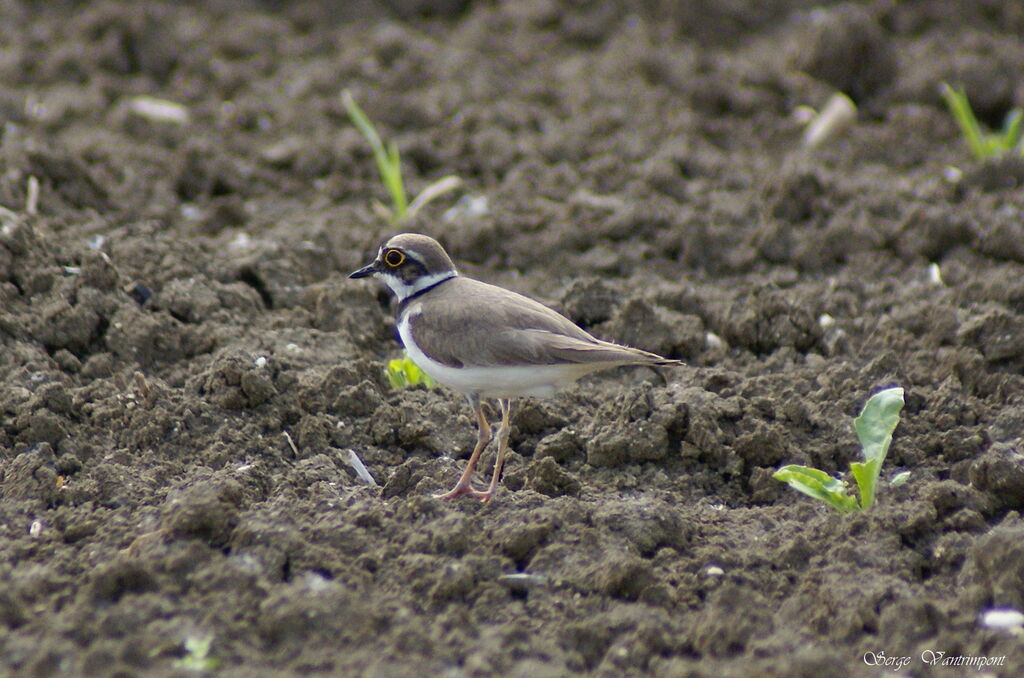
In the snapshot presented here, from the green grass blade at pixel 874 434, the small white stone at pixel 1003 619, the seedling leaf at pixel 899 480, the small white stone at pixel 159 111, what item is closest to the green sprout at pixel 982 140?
the green grass blade at pixel 874 434

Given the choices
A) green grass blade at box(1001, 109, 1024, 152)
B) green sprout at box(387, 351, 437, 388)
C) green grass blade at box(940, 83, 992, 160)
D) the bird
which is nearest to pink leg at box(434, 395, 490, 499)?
the bird

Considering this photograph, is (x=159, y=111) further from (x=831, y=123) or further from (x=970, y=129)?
(x=970, y=129)

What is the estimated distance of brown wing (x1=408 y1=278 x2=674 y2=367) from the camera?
4.80 m

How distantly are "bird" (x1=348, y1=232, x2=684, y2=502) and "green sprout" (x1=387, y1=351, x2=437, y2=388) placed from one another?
518mm

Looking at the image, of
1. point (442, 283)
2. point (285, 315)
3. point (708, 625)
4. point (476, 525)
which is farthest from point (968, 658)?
point (285, 315)

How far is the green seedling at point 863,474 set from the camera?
183 inches

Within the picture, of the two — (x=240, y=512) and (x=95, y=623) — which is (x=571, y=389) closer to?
(x=240, y=512)

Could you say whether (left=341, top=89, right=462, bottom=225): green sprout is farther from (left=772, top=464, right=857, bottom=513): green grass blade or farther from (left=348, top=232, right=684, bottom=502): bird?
(left=772, top=464, right=857, bottom=513): green grass blade

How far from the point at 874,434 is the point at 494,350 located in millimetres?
1698

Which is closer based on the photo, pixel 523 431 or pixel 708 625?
pixel 708 625

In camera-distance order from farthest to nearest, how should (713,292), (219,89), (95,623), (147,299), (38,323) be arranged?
(219,89), (713,292), (147,299), (38,323), (95,623)

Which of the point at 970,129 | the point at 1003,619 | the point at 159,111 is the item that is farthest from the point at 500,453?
the point at 159,111

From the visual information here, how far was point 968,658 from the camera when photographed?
3730mm

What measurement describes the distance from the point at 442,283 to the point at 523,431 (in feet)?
2.85
